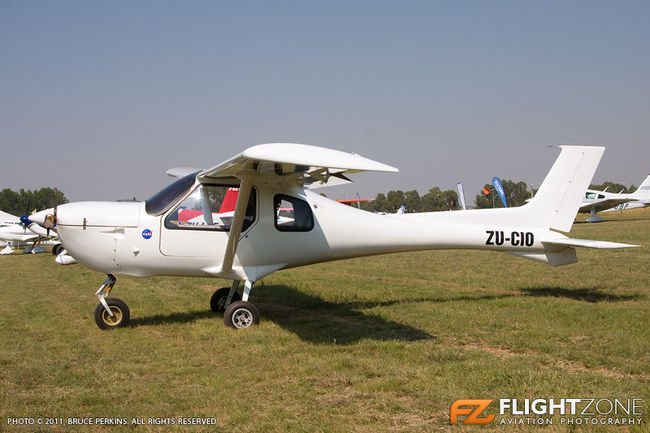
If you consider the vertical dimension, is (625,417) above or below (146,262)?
below

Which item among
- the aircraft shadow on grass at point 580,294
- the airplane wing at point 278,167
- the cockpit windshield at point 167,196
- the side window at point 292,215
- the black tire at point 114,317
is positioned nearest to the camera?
the airplane wing at point 278,167

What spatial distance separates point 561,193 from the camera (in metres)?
9.69

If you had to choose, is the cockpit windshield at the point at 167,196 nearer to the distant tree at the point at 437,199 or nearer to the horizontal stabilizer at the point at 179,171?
the horizontal stabilizer at the point at 179,171

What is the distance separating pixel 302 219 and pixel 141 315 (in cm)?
331

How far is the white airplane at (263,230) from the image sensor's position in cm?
784

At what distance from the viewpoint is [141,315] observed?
9172 mm

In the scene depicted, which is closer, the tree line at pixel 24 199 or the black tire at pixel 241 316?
the black tire at pixel 241 316

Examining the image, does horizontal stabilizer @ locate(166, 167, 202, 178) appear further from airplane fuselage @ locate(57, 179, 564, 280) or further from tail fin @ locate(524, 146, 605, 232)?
tail fin @ locate(524, 146, 605, 232)

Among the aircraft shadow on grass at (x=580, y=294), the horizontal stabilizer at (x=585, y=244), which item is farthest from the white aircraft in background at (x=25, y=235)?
the horizontal stabilizer at (x=585, y=244)

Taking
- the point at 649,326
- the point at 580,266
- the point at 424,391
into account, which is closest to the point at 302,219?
the point at 424,391

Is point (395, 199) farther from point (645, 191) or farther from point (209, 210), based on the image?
point (209, 210)

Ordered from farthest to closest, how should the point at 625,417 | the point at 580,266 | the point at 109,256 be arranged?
the point at 580,266 < the point at 109,256 < the point at 625,417

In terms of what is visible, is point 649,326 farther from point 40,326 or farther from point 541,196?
point 40,326

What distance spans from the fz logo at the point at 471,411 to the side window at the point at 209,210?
4786 millimetres
